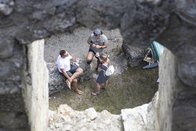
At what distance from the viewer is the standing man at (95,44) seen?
311 inches

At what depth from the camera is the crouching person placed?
25.3 ft

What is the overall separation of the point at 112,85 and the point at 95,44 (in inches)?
24.2

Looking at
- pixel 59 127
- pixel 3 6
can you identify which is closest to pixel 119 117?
pixel 59 127

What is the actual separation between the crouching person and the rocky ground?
108mm

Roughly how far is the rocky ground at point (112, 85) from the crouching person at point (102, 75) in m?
0.11

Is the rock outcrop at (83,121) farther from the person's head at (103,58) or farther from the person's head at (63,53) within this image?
the person's head at (103,58)

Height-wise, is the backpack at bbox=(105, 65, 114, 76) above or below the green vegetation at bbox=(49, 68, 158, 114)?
above

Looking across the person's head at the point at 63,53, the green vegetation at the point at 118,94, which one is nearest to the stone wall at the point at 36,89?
→ the person's head at the point at 63,53

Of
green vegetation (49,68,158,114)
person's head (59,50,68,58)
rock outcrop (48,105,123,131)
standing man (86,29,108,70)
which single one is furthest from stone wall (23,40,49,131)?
standing man (86,29,108,70)

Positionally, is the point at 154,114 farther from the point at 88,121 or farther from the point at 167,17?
the point at 167,17

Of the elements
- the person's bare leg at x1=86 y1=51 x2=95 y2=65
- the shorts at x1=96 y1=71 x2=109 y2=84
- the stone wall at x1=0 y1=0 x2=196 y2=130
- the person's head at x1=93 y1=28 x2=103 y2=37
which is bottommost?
the shorts at x1=96 y1=71 x2=109 y2=84

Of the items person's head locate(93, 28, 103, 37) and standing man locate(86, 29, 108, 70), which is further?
standing man locate(86, 29, 108, 70)

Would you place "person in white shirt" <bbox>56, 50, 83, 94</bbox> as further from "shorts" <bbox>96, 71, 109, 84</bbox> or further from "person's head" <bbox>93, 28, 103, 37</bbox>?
"person's head" <bbox>93, 28, 103, 37</bbox>

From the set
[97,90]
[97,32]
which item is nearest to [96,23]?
[97,32]
